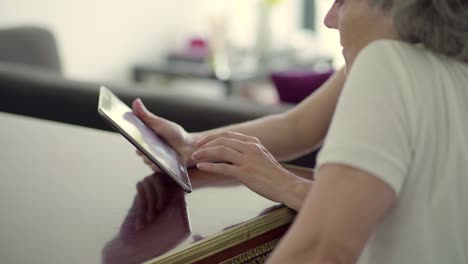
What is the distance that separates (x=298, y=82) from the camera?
2.25 metres

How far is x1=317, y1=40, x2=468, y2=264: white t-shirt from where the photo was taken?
840 mm

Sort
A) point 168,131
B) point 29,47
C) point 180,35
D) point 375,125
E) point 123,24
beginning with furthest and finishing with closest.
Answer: point 180,35 → point 123,24 → point 29,47 → point 168,131 → point 375,125

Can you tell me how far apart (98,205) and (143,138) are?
0.16m

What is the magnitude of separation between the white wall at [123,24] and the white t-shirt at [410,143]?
8.62 ft

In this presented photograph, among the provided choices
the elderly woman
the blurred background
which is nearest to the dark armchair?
the elderly woman

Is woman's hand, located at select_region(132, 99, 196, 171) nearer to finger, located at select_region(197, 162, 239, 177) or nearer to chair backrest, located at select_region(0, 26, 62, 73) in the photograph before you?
finger, located at select_region(197, 162, 239, 177)

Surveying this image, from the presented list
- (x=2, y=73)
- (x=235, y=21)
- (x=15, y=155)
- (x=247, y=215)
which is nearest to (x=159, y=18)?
(x=235, y=21)

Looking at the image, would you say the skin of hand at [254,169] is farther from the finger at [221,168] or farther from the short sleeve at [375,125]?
the short sleeve at [375,125]

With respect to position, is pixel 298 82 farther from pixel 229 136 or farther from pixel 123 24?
pixel 123 24

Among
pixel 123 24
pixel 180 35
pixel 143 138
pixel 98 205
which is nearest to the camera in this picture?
pixel 98 205

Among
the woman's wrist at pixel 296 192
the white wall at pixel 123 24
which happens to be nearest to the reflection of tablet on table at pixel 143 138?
the woman's wrist at pixel 296 192

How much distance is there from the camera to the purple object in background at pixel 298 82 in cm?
223

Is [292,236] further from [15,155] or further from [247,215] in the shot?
[15,155]

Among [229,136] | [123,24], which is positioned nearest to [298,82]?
[229,136]
